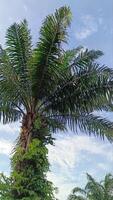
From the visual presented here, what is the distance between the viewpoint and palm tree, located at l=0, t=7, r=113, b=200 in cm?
1582

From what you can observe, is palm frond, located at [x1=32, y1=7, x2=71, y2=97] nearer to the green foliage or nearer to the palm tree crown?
the palm tree crown

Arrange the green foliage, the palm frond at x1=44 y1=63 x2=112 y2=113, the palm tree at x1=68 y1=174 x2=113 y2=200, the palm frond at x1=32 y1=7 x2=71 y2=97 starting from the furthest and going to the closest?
the palm tree at x1=68 y1=174 x2=113 y2=200, the palm frond at x1=44 y1=63 x2=112 y2=113, the palm frond at x1=32 y1=7 x2=71 y2=97, the green foliage

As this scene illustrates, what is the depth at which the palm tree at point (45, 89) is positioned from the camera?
15.8 m

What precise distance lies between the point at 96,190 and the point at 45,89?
64.1 feet

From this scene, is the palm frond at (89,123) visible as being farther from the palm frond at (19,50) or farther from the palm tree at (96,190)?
the palm tree at (96,190)

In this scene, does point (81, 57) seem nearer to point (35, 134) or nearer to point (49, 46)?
point (49, 46)

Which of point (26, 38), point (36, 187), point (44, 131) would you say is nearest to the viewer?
point (36, 187)

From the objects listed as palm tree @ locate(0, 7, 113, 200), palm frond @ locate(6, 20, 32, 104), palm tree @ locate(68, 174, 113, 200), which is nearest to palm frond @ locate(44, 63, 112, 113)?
palm tree @ locate(0, 7, 113, 200)

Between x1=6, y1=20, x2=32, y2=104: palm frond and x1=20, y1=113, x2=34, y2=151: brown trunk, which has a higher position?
x1=6, y1=20, x2=32, y2=104: palm frond

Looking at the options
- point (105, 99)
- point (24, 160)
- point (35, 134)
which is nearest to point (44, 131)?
point (35, 134)

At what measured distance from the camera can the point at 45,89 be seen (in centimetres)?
1662

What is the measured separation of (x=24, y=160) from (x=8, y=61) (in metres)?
3.67

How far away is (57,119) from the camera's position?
17.6 m

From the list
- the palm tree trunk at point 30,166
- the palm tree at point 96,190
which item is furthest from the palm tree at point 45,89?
the palm tree at point 96,190
